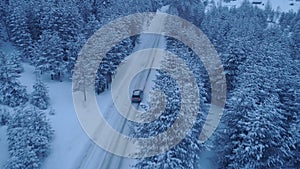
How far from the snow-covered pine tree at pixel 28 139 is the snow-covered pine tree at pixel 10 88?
7.01 metres

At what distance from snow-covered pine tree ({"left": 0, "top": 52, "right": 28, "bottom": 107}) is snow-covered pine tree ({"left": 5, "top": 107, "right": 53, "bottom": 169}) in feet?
23.0

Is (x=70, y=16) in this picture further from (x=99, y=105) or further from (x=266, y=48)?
(x=266, y=48)

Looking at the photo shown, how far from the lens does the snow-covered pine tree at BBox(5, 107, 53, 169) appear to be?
65.6 feet

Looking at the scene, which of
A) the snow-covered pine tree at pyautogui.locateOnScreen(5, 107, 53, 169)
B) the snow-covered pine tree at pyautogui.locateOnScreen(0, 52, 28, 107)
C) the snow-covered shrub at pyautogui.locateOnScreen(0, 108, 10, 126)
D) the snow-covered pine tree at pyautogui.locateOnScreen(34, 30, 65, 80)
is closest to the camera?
the snow-covered pine tree at pyautogui.locateOnScreen(5, 107, 53, 169)

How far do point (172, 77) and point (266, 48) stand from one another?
16.7 m

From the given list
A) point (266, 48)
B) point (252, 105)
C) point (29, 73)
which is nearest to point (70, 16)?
point (29, 73)

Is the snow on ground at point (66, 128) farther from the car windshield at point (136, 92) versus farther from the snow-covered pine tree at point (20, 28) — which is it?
the snow-covered pine tree at point (20, 28)

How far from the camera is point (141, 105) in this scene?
2219 cm

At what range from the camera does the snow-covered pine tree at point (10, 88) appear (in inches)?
1164

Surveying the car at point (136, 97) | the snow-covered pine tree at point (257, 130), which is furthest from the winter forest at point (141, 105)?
the car at point (136, 97)

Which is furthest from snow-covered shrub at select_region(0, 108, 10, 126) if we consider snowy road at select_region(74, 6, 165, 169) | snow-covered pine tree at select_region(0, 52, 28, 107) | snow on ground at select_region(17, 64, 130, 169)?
snowy road at select_region(74, 6, 165, 169)

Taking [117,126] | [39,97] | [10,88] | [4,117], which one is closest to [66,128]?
[117,126]

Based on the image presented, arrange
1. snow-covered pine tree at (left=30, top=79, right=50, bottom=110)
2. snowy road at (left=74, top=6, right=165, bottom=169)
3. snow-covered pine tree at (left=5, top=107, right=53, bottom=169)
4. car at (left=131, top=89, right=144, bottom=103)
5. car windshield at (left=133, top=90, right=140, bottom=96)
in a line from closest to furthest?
snow-covered pine tree at (left=5, top=107, right=53, bottom=169) < snowy road at (left=74, top=6, right=165, bottom=169) < snow-covered pine tree at (left=30, top=79, right=50, bottom=110) < car at (left=131, top=89, right=144, bottom=103) < car windshield at (left=133, top=90, right=140, bottom=96)

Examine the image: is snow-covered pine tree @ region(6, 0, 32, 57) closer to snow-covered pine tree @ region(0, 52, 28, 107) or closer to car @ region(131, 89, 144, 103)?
snow-covered pine tree @ region(0, 52, 28, 107)
